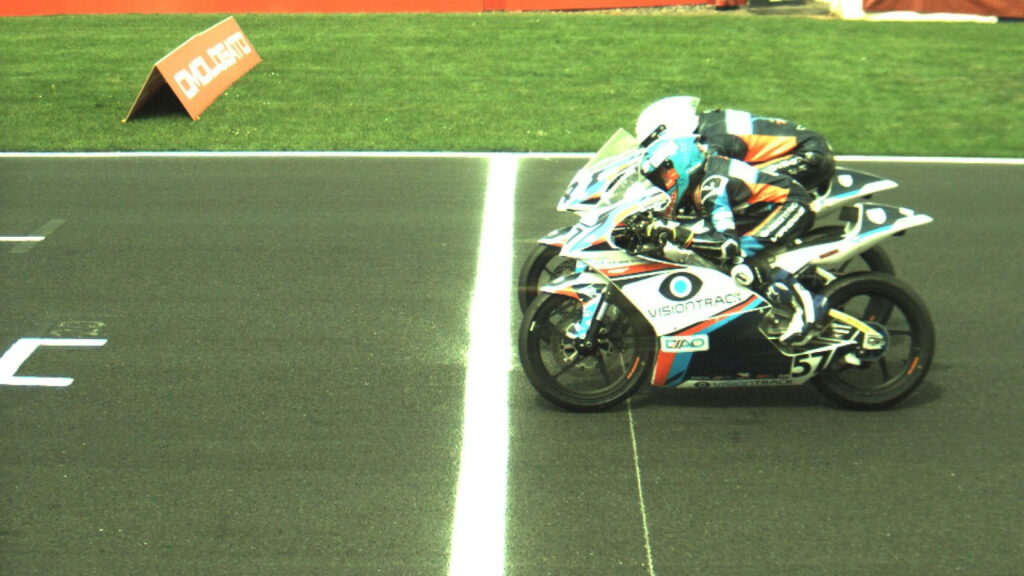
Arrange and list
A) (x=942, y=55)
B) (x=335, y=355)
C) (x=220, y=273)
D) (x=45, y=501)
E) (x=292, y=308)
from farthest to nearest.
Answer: (x=942, y=55)
(x=220, y=273)
(x=292, y=308)
(x=335, y=355)
(x=45, y=501)

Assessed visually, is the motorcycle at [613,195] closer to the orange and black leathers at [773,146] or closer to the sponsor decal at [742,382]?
the orange and black leathers at [773,146]

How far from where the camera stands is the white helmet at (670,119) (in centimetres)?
664

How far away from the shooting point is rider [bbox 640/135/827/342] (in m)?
6.35

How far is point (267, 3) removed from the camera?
65.7ft

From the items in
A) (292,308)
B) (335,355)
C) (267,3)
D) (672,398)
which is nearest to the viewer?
(672,398)

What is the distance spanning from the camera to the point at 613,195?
697cm

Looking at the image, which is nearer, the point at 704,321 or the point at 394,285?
the point at 704,321

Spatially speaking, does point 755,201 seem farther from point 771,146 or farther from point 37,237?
point 37,237

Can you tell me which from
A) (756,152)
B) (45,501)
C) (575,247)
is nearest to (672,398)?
(575,247)

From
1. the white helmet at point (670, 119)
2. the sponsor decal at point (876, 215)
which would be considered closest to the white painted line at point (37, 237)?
the white helmet at point (670, 119)

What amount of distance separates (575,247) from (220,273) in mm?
3727

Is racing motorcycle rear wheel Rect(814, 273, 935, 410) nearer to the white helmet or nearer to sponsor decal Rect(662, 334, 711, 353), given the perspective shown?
sponsor decal Rect(662, 334, 711, 353)

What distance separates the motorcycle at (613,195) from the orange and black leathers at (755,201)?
45cm

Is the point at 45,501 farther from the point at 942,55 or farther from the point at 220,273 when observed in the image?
the point at 942,55
